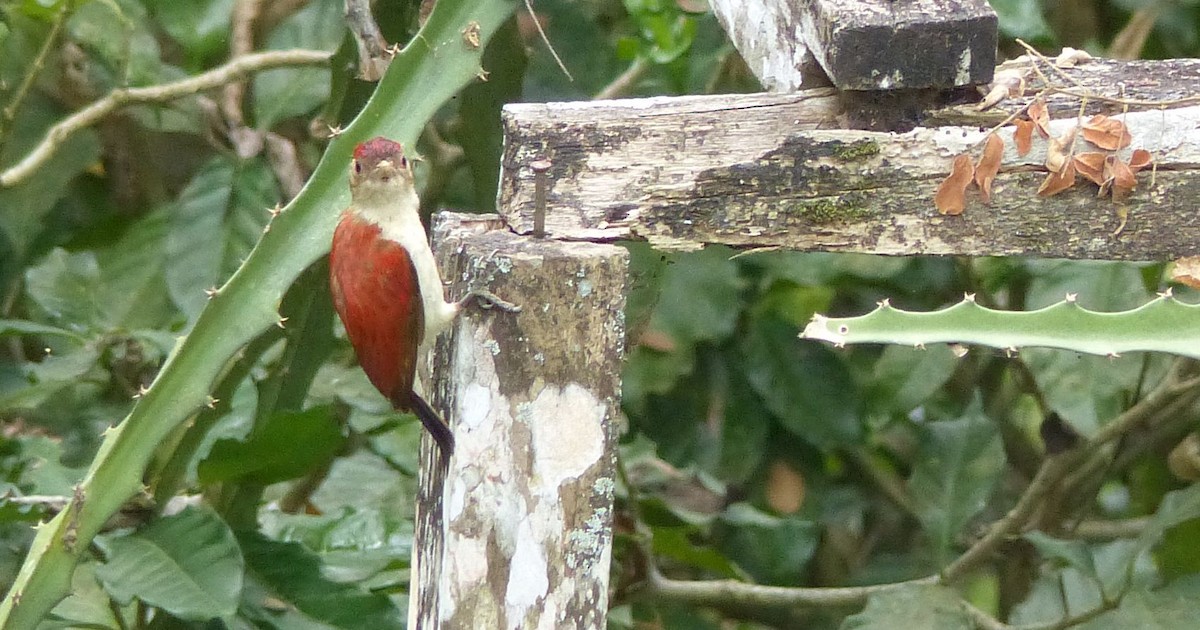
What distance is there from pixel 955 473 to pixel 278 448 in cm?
131

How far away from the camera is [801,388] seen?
2969 millimetres

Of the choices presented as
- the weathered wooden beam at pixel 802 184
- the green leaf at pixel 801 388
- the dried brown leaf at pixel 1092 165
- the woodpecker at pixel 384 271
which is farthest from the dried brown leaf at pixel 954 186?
the green leaf at pixel 801 388

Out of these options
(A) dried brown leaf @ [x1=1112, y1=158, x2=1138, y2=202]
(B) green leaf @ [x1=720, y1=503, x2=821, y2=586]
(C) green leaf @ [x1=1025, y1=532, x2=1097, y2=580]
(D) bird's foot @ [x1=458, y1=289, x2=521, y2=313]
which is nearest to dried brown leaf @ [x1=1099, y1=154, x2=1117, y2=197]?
(A) dried brown leaf @ [x1=1112, y1=158, x2=1138, y2=202]

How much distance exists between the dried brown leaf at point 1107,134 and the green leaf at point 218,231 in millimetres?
1877

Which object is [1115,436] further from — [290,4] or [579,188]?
[290,4]

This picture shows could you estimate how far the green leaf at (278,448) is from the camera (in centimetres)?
210

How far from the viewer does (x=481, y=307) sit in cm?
121

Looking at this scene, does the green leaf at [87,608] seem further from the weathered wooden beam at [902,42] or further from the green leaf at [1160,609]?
the green leaf at [1160,609]

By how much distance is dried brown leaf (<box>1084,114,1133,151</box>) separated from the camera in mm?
1387

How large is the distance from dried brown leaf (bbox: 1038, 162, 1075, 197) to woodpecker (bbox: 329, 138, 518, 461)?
670 mm

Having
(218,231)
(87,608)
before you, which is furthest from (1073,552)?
(218,231)

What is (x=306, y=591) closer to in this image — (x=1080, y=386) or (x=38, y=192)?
(x=38, y=192)

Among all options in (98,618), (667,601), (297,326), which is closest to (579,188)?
(297,326)

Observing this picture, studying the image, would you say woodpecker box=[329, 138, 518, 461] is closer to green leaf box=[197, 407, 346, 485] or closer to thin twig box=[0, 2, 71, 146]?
green leaf box=[197, 407, 346, 485]
